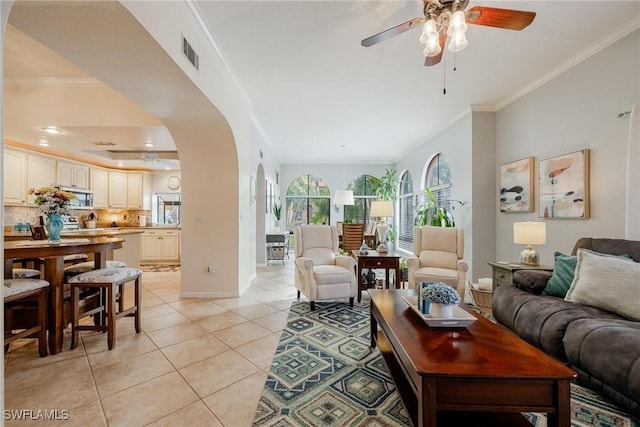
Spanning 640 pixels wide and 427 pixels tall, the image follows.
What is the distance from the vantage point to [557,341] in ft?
6.32

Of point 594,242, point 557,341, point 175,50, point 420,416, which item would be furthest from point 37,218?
point 594,242

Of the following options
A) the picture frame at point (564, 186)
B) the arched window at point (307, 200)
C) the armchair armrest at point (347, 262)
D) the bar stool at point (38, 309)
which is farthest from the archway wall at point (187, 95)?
the arched window at point (307, 200)

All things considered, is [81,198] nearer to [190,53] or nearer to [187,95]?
[187,95]

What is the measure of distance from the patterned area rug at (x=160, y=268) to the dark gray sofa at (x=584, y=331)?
5.90 meters

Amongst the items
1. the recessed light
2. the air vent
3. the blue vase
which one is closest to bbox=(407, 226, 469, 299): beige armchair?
the air vent

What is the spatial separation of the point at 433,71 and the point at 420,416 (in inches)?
133

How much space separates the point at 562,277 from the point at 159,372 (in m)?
3.34

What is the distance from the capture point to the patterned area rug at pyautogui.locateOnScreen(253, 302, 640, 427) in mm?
1548

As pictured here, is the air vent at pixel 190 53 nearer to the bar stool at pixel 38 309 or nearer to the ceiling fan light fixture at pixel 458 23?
the ceiling fan light fixture at pixel 458 23

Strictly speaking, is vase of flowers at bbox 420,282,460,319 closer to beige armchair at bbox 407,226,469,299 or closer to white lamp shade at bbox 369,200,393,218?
beige armchair at bbox 407,226,469,299

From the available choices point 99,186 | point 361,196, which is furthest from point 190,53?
point 361,196

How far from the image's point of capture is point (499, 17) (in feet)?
5.78

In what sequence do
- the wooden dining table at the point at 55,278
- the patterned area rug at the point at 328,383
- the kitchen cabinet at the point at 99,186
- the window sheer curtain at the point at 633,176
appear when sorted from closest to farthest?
the patterned area rug at the point at 328,383, the wooden dining table at the point at 55,278, the window sheer curtain at the point at 633,176, the kitchen cabinet at the point at 99,186

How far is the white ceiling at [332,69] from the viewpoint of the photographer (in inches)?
91.0
